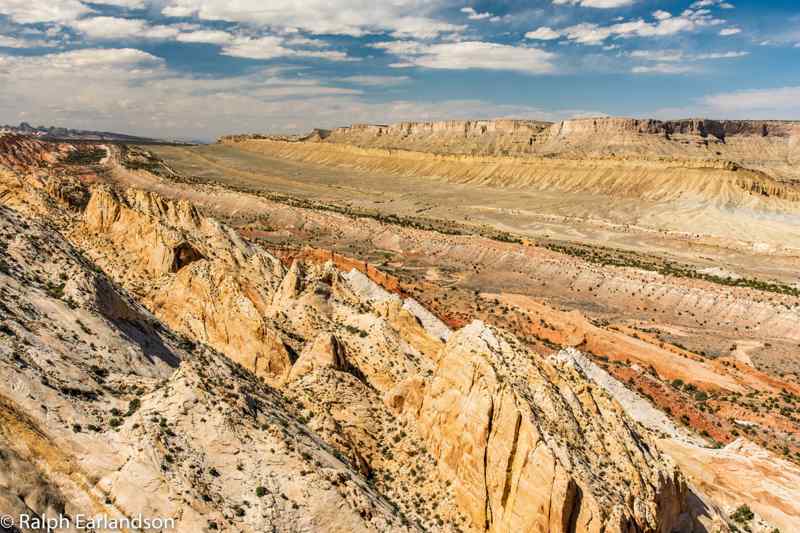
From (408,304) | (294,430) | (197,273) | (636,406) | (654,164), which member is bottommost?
(636,406)

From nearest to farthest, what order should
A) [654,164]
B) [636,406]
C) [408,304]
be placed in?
[636,406]
[408,304]
[654,164]

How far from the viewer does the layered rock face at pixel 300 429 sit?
930 centimetres

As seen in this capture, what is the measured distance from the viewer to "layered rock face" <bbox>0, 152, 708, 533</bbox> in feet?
30.5

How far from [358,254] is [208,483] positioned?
5437 cm

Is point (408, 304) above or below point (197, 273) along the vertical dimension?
below

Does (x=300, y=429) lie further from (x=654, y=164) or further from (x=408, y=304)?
(x=654, y=164)

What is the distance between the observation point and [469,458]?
12.9 meters

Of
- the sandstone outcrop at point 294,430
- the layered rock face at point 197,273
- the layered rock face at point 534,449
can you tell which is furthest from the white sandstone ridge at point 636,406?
the layered rock face at point 197,273

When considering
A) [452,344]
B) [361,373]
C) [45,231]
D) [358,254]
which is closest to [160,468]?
[452,344]

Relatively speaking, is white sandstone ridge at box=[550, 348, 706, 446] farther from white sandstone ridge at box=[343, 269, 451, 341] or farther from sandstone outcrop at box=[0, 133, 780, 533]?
sandstone outcrop at box=[0, 133, 780, 533]

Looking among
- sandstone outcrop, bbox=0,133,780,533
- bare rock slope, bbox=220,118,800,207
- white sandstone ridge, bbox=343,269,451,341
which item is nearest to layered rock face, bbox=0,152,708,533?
sandstone outcrop, bbox=0,133,780,533

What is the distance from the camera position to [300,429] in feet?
41.7

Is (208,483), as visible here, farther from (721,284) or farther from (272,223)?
(272,223)

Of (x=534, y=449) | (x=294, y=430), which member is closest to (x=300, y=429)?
(x=294, y=430)
